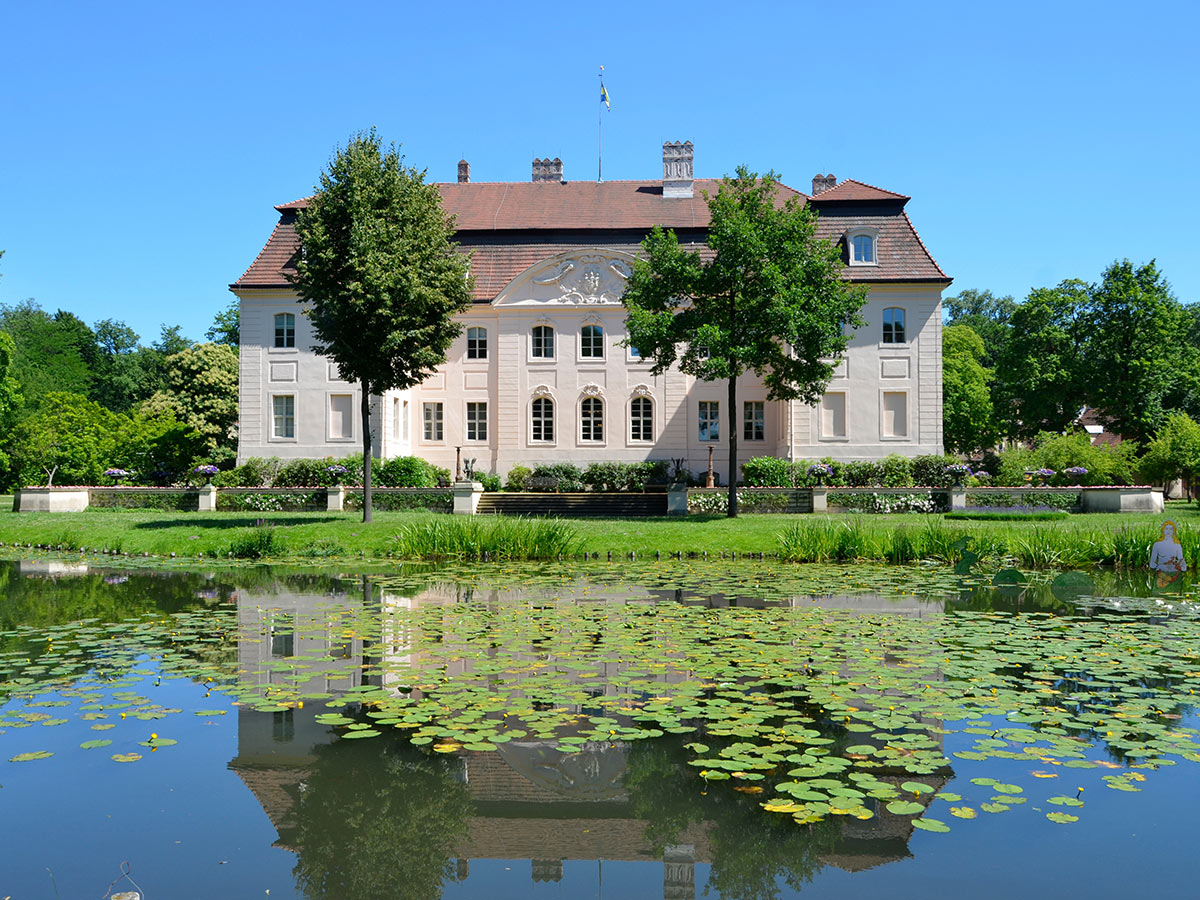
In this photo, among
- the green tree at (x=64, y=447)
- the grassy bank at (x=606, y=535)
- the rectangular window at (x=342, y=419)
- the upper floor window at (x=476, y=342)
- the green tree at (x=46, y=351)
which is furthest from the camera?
the green tree at (x=46, y=351)

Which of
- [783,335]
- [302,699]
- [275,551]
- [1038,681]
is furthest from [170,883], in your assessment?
[783,335]

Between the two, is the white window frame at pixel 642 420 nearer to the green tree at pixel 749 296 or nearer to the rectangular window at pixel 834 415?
the rectangular window at pixel 834 415

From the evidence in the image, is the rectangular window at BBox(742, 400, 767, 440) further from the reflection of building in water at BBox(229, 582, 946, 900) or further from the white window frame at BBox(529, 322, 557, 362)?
the reflection of building in water at BBox(229, 582, 946, 900)

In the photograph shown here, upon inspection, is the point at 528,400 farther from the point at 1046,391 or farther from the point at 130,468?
the point at 1046,391

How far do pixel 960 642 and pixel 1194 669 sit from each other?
190 centimetres

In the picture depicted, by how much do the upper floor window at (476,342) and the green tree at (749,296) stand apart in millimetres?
10560

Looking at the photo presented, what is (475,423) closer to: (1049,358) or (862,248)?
(862,248)

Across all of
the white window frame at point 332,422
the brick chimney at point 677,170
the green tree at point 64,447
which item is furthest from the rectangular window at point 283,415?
the brick chimney at point 677,170

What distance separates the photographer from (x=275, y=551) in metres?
19.2

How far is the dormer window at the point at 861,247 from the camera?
3341 centimetres

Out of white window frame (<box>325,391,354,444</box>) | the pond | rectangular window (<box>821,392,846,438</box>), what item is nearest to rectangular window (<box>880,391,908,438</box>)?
rectangular window (<box>821,392,846,438</box>)

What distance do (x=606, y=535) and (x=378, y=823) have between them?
15.6m

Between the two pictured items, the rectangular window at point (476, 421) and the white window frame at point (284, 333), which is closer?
the white window frame at point (284, 333)

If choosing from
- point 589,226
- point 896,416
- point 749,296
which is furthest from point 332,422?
point 896,416
